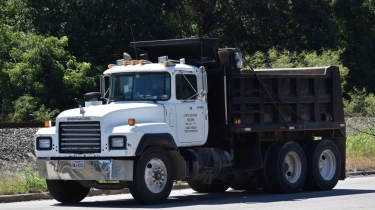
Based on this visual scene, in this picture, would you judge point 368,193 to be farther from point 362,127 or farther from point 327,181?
point 362,127

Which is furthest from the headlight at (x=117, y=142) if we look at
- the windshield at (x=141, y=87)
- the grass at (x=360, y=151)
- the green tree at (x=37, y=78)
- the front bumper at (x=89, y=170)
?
the green tree at (x=37, y=78)

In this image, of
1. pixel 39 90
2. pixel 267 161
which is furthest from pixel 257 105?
pixel 39 90

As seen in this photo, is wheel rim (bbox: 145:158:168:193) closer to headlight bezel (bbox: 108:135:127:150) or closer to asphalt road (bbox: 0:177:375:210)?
asphalt road (bbox: 0:177:375:210)

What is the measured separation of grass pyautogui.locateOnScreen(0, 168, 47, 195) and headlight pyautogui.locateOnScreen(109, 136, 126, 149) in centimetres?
366

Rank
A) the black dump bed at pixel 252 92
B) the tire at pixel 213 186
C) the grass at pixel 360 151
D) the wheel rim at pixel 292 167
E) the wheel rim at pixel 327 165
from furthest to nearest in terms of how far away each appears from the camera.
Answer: the grass at pixel 360 151, the wheel rim at pixel 327 165, the tire at pixel 213 186, the wheel rim at pixel 292 167, the black dump bed at pixel 252 92

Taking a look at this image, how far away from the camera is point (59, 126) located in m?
15.9

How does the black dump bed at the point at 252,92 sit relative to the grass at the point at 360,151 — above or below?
above

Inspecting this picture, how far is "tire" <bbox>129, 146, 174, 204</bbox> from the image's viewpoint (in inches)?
599

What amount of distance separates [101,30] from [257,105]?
19182 mm

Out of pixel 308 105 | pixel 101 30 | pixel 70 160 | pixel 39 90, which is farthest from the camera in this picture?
pixel 101 30

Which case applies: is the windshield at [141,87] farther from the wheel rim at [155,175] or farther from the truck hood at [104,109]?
the wheel rim at [155,175]

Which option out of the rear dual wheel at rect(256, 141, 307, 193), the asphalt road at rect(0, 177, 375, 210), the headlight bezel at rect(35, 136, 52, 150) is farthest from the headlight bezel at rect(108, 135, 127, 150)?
the rear dual wheel at rect(256, 141, 307, 193)

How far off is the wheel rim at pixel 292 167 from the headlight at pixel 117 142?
4.88m

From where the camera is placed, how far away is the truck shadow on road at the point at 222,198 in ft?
52.0
